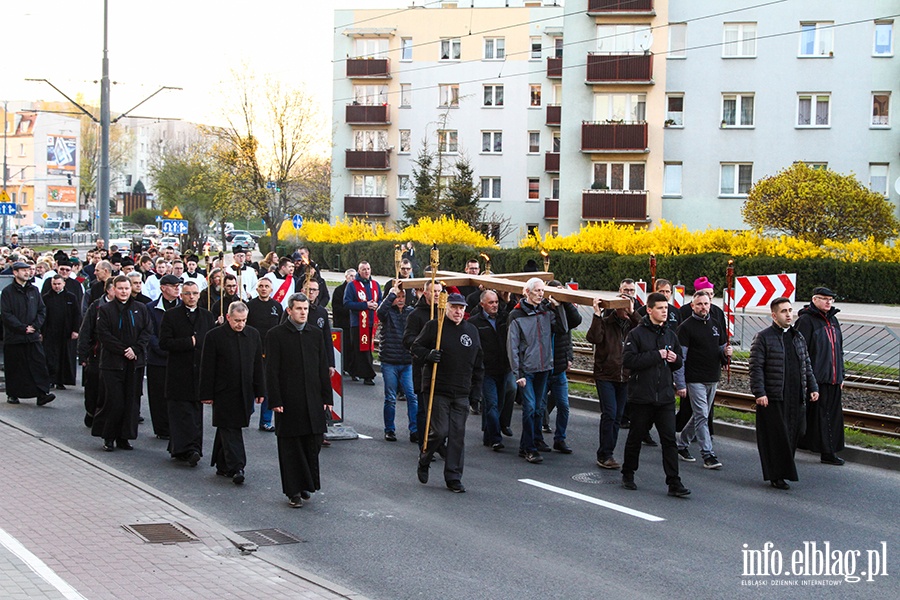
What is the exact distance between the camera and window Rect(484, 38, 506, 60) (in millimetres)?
65375

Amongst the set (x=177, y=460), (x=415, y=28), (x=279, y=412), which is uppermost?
(x=415, y=28)

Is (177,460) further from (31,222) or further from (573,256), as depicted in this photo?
(31,222)

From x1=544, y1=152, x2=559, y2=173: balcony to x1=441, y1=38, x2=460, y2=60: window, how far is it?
8668 millimetres

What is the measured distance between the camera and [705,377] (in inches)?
477

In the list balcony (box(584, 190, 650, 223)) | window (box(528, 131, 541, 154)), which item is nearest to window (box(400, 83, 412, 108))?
window (box(528, 131, 541, 154))

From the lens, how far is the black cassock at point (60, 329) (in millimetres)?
16453

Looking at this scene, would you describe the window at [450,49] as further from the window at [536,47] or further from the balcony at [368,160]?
the balcony at [368,160]

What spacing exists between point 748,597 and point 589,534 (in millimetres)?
1776

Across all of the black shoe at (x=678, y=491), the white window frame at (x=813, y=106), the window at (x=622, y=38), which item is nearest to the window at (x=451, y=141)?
the window at (x=622, y=38)

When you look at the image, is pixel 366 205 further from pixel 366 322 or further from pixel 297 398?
pixel 297 398

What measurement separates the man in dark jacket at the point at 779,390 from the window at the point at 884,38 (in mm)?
37297

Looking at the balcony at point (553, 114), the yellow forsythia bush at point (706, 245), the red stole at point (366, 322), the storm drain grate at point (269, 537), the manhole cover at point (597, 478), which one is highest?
the balcony at point (553, 114)

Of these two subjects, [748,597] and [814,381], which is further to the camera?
[814,381]

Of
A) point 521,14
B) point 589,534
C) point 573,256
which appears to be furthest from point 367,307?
point 521,14
